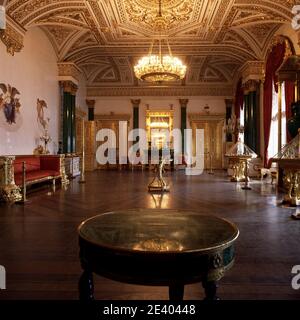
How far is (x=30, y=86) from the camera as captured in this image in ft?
28.4

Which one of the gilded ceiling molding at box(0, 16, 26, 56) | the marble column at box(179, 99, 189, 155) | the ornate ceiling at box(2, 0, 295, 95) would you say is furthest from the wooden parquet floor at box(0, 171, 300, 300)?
the marble column at box(179, 99, 189, 155)

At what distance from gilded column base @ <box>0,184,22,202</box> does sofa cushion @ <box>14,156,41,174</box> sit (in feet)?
4.72

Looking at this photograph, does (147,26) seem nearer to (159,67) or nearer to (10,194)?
(159,67)

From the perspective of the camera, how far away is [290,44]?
7.78 metres

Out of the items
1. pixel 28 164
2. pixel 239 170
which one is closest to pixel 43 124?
pixel 28 164

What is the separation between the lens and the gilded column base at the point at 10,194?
5.55m

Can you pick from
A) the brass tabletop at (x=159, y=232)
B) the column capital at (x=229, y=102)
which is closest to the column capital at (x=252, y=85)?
the column capital at (x=229, y=102)

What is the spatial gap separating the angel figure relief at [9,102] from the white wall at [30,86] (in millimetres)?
132

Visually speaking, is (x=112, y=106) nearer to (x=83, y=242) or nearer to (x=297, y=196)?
(x=297, y=196)

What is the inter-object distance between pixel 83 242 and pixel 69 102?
1093cm

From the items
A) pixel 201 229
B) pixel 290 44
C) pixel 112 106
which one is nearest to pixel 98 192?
pixel 201 229

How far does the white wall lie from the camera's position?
24.0 feet

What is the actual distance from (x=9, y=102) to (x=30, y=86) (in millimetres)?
1519

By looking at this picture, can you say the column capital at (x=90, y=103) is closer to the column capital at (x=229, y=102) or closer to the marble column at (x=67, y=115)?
the marble column at (x=67, y=115)
